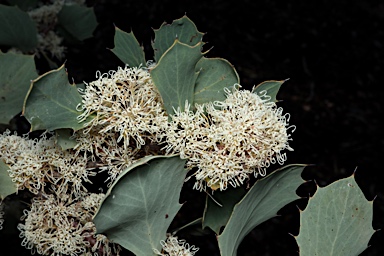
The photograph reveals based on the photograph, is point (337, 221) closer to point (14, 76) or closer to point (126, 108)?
point (126, 108)

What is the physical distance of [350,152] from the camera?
9.28 ft

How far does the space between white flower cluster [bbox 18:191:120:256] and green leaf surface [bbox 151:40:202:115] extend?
0.19 metres

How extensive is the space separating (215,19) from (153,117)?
114 inches

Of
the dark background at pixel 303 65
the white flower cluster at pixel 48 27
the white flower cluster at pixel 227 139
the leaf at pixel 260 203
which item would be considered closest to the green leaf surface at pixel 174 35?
the white flower cluster at pixel 227 139

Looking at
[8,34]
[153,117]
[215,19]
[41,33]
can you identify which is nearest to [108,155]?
[153,117]

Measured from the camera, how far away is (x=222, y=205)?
729 millimetres

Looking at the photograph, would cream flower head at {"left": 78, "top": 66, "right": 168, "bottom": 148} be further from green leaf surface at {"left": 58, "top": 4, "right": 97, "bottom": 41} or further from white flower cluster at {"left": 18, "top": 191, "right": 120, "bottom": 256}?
green leaf surface at {"left": 58, "top": 4, "right": 97, "bottom": 41}

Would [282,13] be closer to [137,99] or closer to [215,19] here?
[215,19]

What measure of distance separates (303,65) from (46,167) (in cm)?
281

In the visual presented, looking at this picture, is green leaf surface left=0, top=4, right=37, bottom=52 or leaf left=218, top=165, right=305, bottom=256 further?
green leaf surface left=0, top=4, right=37, bottom=52

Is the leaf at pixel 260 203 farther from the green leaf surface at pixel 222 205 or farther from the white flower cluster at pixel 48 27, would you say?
the white flower cluster at pixel 48 27

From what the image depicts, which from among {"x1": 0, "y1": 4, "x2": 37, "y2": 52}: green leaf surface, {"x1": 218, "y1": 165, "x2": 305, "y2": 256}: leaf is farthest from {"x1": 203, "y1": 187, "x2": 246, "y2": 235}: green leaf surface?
{"x1": 0, "y1": 4, "x2": 37, "y2": 52}: green leaf surface

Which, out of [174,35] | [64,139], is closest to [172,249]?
[64,139]

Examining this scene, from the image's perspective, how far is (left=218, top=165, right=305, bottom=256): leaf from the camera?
62 centimetres
